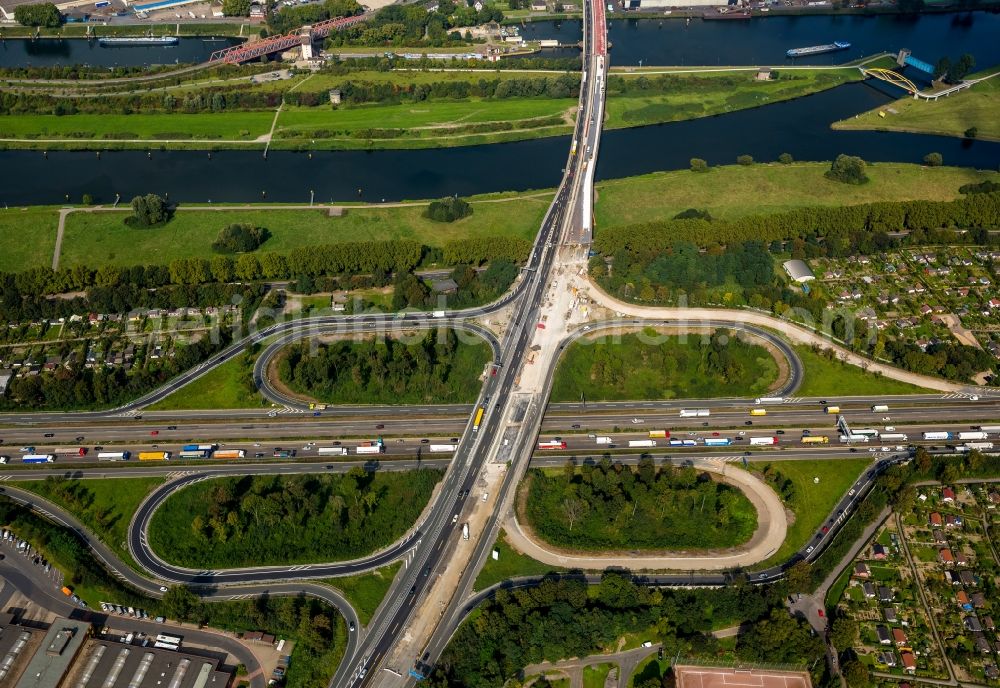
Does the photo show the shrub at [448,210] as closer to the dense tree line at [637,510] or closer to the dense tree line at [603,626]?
the dense tree line at [637,510]

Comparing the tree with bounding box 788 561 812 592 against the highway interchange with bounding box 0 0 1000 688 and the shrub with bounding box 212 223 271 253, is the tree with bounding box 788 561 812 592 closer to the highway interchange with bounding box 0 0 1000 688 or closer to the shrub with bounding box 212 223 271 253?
the highway interchange with bounding box 0 0 1000 688

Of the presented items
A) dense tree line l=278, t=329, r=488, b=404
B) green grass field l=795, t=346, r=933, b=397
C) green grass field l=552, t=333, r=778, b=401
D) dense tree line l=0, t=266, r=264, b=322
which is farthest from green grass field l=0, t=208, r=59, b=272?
green grass field l=795, t=346, r=933, b=397

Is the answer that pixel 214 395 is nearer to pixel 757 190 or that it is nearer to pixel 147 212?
pixel 147 212

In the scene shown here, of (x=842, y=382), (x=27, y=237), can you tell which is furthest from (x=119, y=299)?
(x=842, y=382)

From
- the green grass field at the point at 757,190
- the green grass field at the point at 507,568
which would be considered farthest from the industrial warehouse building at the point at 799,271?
the green grass field at the point at 507,568

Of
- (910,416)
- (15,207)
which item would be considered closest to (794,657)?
(910,416)
